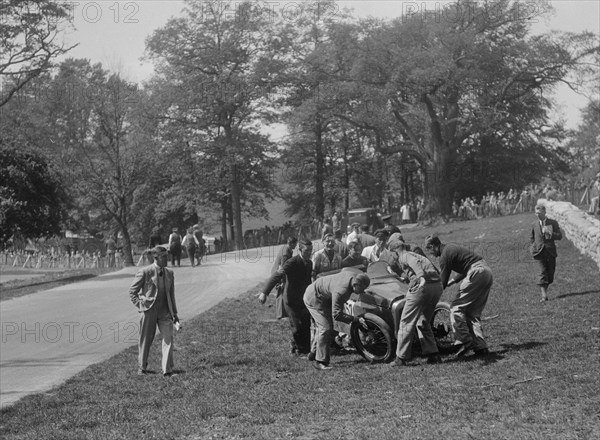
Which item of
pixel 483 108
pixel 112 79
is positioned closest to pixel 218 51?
pixel 112 79

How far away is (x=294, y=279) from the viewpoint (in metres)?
12.8

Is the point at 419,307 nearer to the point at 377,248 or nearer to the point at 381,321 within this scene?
the point at 381,321

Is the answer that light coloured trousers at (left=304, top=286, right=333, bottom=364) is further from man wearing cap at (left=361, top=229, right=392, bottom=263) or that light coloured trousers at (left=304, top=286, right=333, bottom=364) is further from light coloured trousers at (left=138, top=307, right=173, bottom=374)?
man wearing cap at (left=361, top=229, right=392, bottom=263)

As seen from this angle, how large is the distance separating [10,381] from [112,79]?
35392 millimetres

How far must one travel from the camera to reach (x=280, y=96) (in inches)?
2159

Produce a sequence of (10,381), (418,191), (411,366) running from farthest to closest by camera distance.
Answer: (418,191) < (10,381) < (411,366)

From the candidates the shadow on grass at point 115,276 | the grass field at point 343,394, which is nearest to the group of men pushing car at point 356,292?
the grass field at point 343,394

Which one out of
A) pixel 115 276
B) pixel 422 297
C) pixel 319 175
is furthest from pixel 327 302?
pixel 319 175

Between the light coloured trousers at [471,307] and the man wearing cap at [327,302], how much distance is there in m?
1.28

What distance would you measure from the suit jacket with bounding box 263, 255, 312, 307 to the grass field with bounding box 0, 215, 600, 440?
3.04 feet

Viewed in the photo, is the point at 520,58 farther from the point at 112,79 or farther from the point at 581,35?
the point at 112,79

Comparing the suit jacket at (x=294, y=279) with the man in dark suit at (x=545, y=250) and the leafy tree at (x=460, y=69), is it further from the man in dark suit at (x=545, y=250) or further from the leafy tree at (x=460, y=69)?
the leafy tree at (x=460, y=69)

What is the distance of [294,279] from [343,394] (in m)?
3.50

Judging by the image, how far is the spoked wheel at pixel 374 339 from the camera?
36.7 feet
